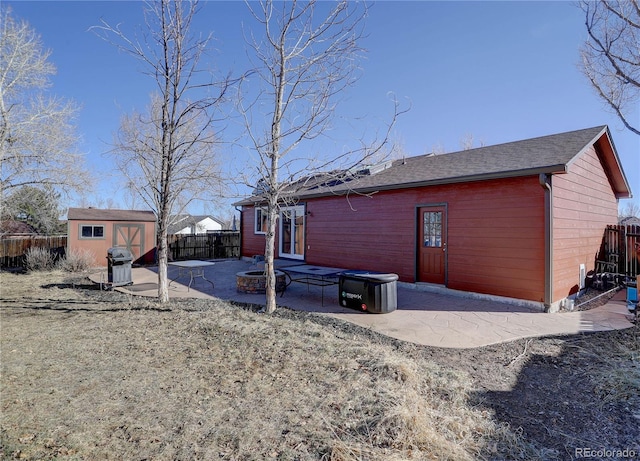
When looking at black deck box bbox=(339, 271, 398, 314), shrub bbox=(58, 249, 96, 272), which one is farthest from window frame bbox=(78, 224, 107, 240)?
black deck box bbox=(339, 271, 398, 314)

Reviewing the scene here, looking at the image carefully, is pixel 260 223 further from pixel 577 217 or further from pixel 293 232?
pixel 577 217

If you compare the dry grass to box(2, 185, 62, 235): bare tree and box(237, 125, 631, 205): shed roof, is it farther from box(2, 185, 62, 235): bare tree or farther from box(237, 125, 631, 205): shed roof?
box(2, 185, 62, 235): bare tree

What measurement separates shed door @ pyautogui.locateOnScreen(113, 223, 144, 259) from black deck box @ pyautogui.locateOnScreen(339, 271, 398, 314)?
1167cm

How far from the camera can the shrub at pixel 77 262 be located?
1176cm

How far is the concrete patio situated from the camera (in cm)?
471

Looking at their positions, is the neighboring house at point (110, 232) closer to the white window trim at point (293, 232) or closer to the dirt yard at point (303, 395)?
the white window trim at point (293, 232)

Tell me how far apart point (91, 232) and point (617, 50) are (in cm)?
1728

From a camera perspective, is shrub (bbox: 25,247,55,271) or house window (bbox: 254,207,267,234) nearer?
shrub (bbox: 25,247,55,271)

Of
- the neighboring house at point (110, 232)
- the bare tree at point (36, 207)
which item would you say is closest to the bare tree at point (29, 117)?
the bare tree at point (36, 207)

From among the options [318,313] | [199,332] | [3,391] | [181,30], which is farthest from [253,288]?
[181,30]

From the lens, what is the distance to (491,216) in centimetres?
672

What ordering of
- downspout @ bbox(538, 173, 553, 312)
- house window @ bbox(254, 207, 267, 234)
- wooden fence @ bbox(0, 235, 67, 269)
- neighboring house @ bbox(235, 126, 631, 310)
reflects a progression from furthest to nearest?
1. house window @ bbox(254, 207, 267, 234)
2. wooden fence @ bbox(0, 235, 67, 269)
3. neighboring house @ bbox(235, 126, 631, 310)
4. downspout @ bbox(538, 173, 553, 312)

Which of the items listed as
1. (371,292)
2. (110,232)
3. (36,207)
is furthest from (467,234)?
(36,207)

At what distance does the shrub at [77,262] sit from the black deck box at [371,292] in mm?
10847
